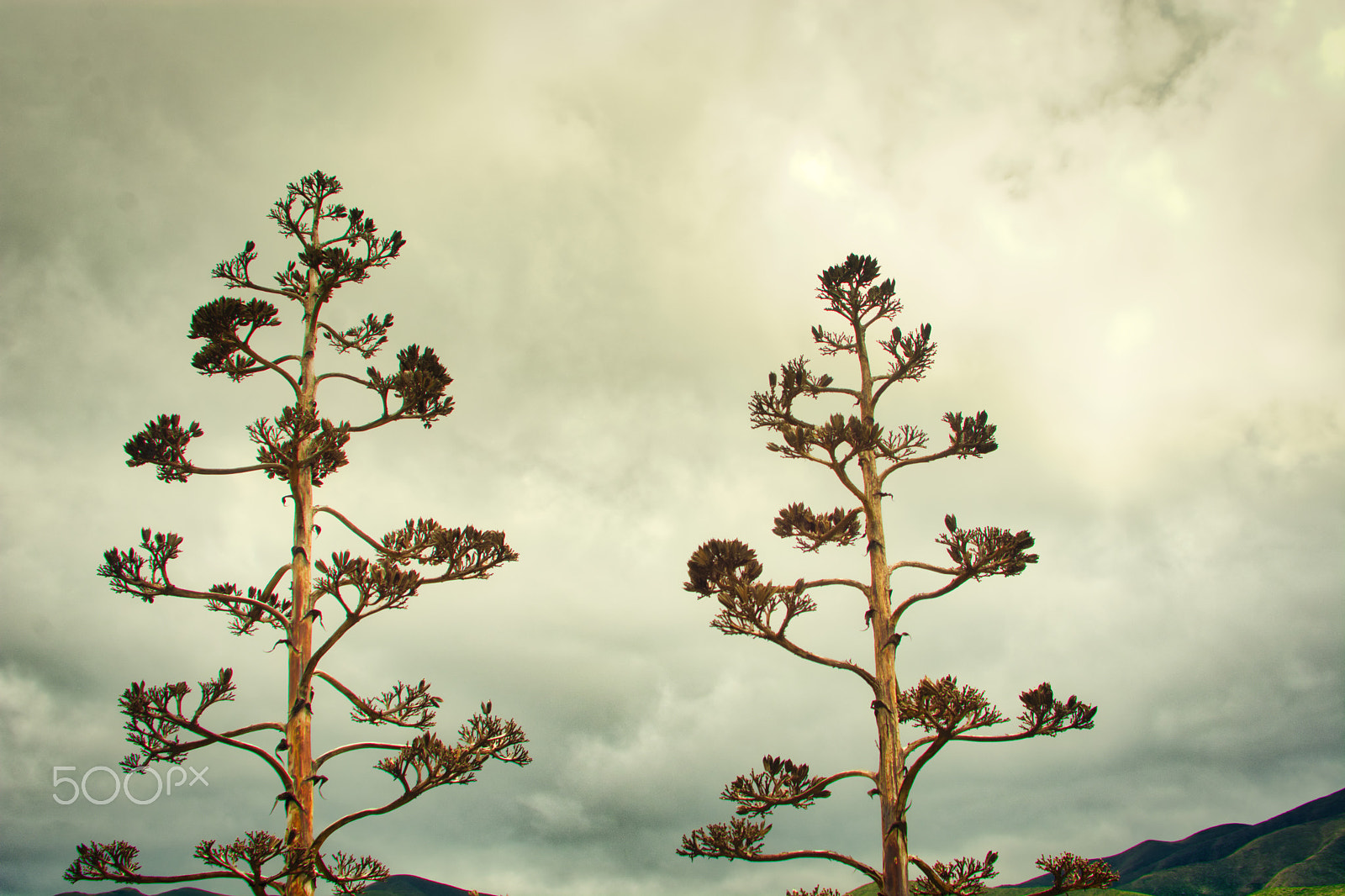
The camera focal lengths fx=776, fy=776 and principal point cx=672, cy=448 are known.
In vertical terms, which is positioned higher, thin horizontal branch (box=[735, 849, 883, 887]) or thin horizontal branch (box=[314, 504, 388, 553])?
thin horizontal branch (box=[314, 504, 388, 553])

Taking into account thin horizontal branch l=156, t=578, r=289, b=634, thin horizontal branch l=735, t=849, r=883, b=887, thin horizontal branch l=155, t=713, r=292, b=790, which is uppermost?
thin horizontal branch l=156, t=578, r=289, b=634

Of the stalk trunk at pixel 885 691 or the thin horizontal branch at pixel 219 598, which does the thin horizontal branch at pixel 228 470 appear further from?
the stalk trunk at pixel 885 691

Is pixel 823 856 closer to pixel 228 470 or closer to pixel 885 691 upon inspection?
pixel 885 691

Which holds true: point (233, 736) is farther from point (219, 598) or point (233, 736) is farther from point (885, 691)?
point (885, 691)

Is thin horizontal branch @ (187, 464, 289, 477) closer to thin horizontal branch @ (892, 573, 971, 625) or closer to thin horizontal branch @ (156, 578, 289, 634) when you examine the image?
thin horizontal branch @ (156, 578, 289, 634)

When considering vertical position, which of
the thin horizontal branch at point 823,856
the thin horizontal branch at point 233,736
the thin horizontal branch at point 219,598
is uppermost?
the thin horizontal branch at point 219,598

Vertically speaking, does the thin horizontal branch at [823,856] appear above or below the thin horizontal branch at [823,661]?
below

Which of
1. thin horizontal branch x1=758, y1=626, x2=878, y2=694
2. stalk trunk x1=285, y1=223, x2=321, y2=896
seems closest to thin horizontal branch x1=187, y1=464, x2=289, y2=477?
stalk trunk x1=285, y1=223, x2=321, y2=896

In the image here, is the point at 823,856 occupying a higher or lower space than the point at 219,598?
lower

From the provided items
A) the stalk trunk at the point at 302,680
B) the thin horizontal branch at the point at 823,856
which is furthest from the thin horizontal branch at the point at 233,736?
the thin horizontal branch at the point at 823,856

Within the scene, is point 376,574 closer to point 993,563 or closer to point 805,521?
point 805,521

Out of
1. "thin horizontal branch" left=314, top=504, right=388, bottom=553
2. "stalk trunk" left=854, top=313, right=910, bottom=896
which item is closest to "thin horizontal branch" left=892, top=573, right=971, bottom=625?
"stalk trunk" left=854, top=313, right=910, bottom=896

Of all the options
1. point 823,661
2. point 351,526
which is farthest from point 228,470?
point 823,661

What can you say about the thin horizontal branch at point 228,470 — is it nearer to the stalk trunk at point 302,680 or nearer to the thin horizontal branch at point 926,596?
the stalk trunk at point 302,680
